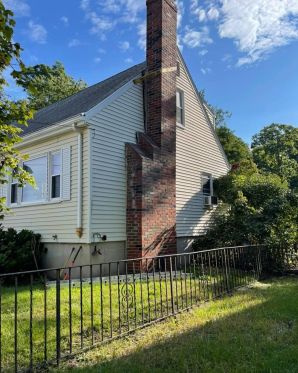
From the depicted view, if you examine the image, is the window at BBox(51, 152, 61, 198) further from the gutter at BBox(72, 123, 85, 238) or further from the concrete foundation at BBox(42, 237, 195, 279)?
the concrete foundation at BBox(42, 237, 195, 279)

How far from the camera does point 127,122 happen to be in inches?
445

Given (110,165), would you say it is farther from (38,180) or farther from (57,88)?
(57,88)

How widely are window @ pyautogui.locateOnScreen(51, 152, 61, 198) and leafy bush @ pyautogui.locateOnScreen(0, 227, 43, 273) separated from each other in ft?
4.60

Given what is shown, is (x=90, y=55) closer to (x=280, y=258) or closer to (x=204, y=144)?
(x=204, y=144)

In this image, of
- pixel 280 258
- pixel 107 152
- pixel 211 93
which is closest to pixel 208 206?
pixel 280 258

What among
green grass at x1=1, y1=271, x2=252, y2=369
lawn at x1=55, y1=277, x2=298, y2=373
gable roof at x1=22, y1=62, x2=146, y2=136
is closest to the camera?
lawn at x1=55, y1=277, x2=298, y2=373

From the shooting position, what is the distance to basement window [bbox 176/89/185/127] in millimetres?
13312

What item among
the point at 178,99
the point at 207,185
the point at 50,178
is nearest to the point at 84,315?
the point at 50,178

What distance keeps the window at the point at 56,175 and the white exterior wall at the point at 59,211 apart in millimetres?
254

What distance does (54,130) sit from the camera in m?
10.5

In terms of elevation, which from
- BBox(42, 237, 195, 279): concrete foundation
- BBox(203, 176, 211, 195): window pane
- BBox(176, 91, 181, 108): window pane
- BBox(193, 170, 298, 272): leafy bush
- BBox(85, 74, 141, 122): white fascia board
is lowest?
BBox(42, 237, 195, 279): concrete foundation

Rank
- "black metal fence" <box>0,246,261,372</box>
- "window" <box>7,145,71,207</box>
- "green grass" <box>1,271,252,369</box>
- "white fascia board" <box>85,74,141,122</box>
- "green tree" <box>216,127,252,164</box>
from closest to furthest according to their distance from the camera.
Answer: "black metal fence" <box>0,246,261,372</box>
"green grass" <box>1,271,252,369</box>
"white fascia board" <box>85,74,141,122</box>
"window" <box>7,145,71,207</box>
"green tree" <box>216,127,252,164</box>

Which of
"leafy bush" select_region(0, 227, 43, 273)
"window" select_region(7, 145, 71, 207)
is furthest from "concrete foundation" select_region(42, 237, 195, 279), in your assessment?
"window" select_region(7, 145, 71, 207)

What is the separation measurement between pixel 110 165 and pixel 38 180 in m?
2.55
